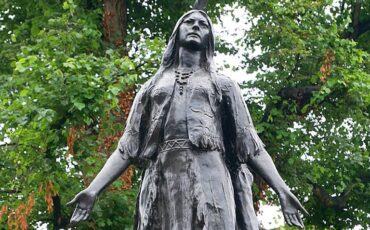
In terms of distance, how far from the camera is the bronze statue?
303 inches

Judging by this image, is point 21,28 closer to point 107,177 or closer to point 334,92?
point 334,92

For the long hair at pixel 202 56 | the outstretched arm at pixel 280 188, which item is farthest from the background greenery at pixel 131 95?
the outstretched arm at pixel 280 188

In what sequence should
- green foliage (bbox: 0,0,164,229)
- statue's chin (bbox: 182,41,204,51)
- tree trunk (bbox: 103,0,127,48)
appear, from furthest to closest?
tree trunk (bbox: 103,0,127,48), green foliage (bbox: 0,0,164,229), statue's chin (bbox: 182,41,204,51)

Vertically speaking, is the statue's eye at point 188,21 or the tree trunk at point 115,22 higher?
the tree trunk at point 115,22

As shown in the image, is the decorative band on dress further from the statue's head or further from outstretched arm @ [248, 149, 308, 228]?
the statue's head

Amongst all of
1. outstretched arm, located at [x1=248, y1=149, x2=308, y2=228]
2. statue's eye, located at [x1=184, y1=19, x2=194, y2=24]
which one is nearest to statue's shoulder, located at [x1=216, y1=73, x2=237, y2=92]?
statue's eye, located at [x1=184, y1=19, x2=194, y2=24]

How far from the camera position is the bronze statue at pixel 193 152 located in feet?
25.3

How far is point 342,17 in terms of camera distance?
22.1 m

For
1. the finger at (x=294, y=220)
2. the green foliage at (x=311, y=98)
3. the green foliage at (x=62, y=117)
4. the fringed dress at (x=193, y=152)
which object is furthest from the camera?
the green foliage at (x=311, y=98)

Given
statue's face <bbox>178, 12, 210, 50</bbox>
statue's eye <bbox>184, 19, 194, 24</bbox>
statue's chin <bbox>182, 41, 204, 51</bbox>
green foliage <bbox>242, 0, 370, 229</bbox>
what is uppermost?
green foliage <bbox>242, 0, 370, 229</bbox>

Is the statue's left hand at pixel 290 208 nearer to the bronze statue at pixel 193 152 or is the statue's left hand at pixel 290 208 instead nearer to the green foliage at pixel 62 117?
the bronze statue at pixel 193 152

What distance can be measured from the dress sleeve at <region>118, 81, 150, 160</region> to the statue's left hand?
3.98ft

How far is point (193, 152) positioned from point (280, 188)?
0.71m

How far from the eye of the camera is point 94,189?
25.6ft
